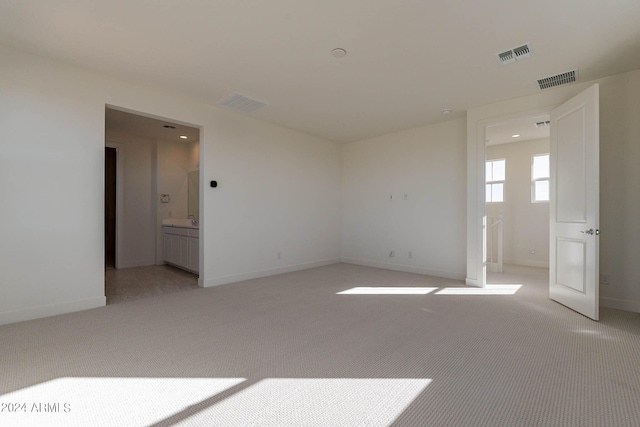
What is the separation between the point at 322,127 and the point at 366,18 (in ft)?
10.0

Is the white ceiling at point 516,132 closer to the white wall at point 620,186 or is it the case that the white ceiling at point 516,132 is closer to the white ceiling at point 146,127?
the white wall at point 620,186

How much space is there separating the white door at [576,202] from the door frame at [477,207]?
810 millimetres

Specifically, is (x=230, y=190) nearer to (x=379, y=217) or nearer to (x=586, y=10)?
(x=379, y=217)

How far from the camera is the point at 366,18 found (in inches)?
94.6

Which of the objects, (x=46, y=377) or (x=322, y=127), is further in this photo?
(x=322, y=127)

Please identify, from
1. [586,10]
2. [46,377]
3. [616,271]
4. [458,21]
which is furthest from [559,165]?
[46,377]

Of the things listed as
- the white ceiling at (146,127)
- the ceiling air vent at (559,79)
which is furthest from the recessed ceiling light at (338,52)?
the white ceiling at (146,127)

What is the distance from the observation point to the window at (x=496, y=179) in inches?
267

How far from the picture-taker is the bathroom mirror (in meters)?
6.39

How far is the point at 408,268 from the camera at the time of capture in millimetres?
5512

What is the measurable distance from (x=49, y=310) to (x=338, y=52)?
3950 mm

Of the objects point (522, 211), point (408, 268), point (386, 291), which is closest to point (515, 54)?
point (386, 291)

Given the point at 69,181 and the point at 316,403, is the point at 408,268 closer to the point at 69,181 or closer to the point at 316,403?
the point at 316,403

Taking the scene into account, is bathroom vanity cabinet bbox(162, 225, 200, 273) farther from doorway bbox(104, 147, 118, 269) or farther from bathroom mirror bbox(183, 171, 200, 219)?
doorway bbox(104, 147, 118, 269)
